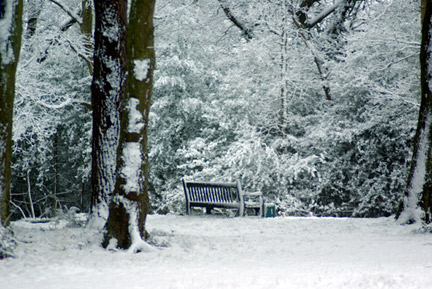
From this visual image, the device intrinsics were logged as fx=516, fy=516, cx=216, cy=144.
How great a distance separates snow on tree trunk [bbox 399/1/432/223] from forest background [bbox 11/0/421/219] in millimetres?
4622

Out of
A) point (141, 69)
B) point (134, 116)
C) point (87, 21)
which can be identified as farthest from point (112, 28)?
point (87, 21)

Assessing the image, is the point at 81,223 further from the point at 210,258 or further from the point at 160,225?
the point at 210,258

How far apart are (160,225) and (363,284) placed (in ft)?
21.6

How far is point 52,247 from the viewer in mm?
7336

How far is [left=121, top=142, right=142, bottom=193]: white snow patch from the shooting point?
7297 mm

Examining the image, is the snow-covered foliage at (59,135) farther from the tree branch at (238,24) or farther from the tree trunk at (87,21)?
the tree branch at (238,24)

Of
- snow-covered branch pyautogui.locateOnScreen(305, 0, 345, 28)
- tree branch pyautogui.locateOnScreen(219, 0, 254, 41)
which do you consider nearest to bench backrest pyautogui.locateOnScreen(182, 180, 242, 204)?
tree branch pyautogui.locateOnScreen(219, 0, 254, 41)

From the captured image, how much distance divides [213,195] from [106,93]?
606cm

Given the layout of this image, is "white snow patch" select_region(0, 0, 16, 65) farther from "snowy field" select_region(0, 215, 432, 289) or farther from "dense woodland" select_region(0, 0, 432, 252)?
"dense woodland" select_region(0, 0, 432, 252)

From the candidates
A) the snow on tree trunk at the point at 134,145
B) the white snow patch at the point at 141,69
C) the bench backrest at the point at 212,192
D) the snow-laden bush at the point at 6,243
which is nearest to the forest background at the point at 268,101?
the bench backrest at the point at 212,192

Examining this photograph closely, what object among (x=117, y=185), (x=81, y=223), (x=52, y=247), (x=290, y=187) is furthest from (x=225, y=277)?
(x=290, y=187)

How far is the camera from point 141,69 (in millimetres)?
7430

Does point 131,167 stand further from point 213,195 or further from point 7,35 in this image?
point 213,195

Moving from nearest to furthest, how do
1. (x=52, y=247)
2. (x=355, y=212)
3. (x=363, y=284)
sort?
(x=363, y=284) → (x=52, y=247) → (x=355, y=212)
